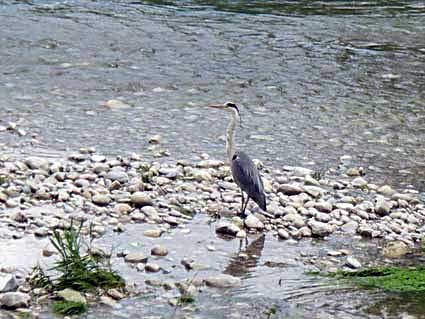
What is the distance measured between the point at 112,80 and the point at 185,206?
5147mm

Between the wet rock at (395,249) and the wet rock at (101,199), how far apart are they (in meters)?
2.22

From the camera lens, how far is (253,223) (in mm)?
8344

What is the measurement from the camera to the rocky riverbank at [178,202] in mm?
7980

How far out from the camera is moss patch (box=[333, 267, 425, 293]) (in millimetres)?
7039

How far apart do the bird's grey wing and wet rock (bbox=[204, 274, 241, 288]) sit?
138 centimetres

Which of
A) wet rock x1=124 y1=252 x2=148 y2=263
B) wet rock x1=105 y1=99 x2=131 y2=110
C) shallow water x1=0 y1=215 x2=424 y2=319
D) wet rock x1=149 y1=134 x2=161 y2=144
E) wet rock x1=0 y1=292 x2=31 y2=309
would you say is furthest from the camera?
wet rock x1=105 y1=99 x2=131 y2=110

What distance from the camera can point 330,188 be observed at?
9477 mm

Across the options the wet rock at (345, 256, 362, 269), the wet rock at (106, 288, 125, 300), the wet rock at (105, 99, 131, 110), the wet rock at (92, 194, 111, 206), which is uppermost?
the wet rock at (105, 99, 131, 110)

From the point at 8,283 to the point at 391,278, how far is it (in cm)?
260

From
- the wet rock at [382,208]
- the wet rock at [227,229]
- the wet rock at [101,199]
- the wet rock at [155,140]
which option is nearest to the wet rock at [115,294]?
the wet rock at [227,229]

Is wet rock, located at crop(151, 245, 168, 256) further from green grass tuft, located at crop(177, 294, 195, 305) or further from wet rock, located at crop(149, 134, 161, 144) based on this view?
wet rock, located at crop(149, 134, 161, 144)

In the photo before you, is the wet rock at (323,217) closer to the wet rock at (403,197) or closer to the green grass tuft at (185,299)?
the wet rock at (403,197)

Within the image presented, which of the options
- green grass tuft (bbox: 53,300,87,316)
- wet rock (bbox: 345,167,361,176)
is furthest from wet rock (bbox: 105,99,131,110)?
green grass tuft (bbox: 53,300,87,316)

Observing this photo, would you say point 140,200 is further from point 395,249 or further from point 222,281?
point 395,249
